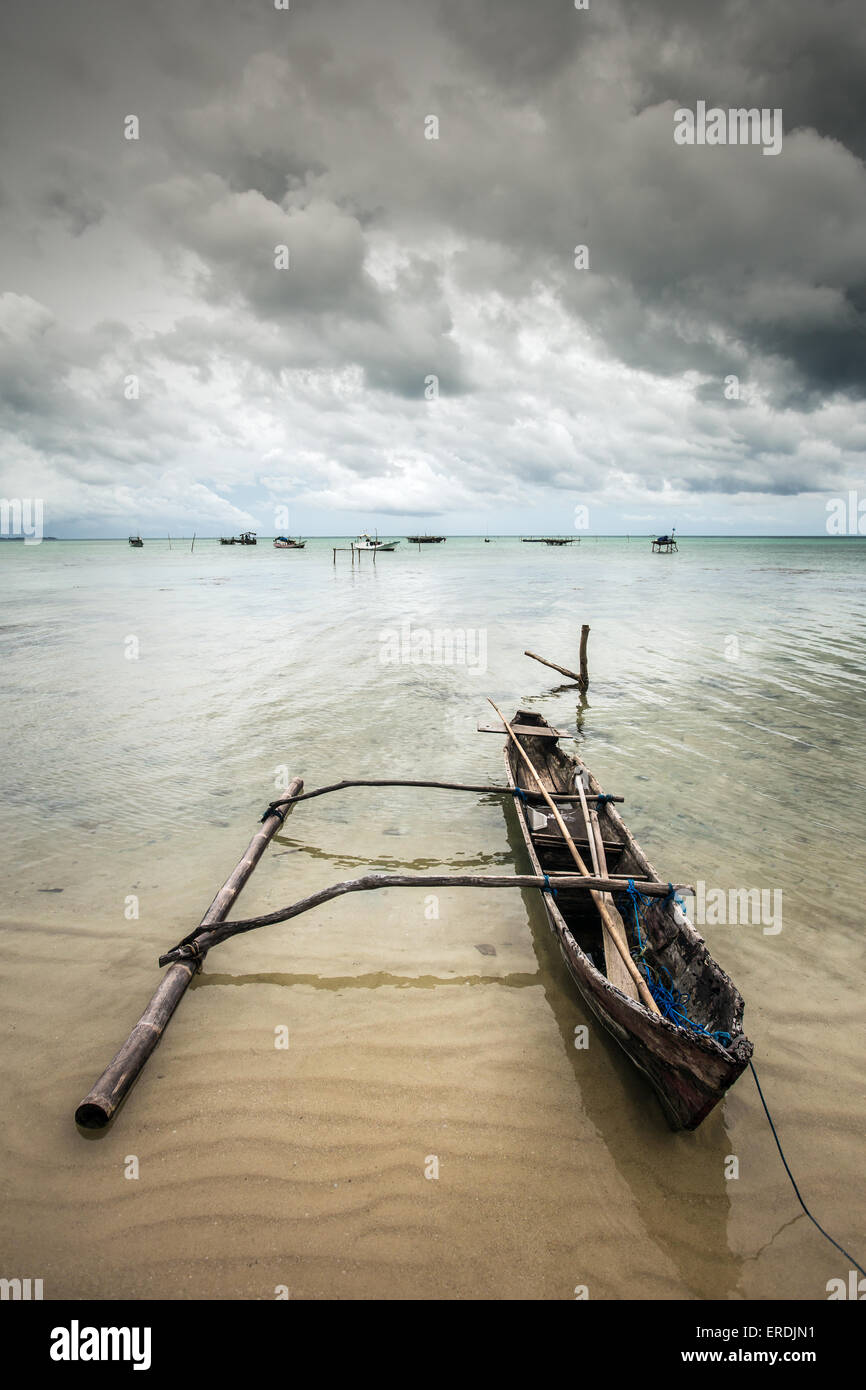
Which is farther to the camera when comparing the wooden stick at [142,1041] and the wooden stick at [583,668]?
the wooden stick at [583,668]

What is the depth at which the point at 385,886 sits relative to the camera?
5234 millimetres

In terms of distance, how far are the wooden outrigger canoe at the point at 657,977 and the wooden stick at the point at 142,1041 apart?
3283 millimetres

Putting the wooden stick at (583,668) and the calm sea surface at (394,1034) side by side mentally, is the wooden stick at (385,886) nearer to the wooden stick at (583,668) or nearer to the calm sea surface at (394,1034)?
the calm sea surface at (394,1034)

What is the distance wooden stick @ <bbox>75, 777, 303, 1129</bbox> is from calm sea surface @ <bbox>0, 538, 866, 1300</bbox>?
0.20m

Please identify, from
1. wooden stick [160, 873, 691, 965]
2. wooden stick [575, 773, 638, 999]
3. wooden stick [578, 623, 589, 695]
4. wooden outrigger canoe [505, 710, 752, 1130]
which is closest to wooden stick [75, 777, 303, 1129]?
wooden stick [160, 873, 691, 965]

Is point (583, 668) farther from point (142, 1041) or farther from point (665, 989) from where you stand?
point (142, 1041)

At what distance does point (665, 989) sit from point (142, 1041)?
166 inches

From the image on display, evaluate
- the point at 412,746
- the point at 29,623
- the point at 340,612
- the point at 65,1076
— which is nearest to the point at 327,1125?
the point at 65,1076

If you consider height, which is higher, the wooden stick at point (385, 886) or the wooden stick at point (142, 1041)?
the wooden stick at point (385, 886)

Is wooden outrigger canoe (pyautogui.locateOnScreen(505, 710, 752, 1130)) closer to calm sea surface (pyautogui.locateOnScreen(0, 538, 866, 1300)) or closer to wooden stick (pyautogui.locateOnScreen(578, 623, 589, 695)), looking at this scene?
calm sea surface (pyautogui.locateOnScreen(0, 538, 866, 1300))

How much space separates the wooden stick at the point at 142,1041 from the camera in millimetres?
3729

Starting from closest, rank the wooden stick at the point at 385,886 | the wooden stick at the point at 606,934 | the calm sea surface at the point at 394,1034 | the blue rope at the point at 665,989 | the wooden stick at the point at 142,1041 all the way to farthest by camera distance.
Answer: the calm sea surface at the point at 394,1034
the wooden stick at the point at 142,1041
the blue rope at the point at 665,989
the wooden stick at the point at 606,934
the wooden stick at the point at 385,886

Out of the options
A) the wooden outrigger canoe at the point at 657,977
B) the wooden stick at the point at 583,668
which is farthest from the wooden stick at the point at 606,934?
the wooden stick at the point at 583,668

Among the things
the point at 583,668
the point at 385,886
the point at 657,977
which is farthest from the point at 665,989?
the point at 583,668
